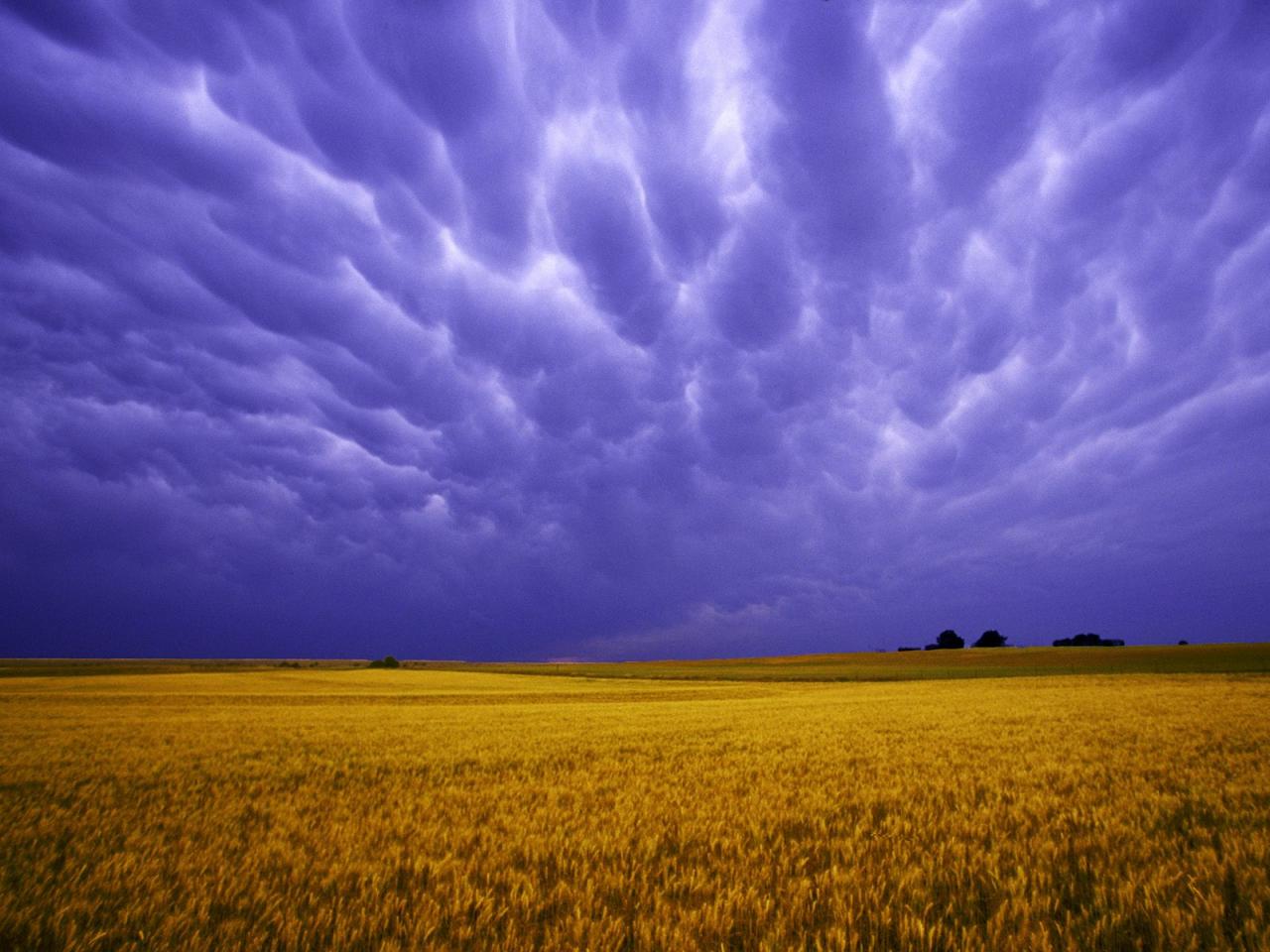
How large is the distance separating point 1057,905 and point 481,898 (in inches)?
135

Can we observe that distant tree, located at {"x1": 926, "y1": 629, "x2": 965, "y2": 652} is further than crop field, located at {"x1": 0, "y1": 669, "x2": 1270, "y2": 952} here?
Yes

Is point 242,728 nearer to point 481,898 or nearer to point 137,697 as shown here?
point 481,898

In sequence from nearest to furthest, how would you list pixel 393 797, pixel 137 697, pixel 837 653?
pixel 393 797
pixel 137 697
pixel 837 653

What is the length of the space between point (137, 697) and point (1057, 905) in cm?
3730

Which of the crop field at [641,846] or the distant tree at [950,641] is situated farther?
the distant tree at [950,641]

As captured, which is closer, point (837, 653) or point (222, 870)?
point (222, 870)

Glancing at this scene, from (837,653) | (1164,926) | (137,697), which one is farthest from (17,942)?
(837,653)

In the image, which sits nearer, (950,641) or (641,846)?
(641,846)

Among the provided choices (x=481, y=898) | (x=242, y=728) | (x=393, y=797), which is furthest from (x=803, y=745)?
(x=242, y=728)

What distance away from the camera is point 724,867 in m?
4.32

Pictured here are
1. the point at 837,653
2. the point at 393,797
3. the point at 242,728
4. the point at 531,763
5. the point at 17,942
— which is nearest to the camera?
the point at 17,942

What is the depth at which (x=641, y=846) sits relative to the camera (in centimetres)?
480

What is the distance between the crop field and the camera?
3.32 meters

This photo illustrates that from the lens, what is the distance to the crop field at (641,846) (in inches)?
131
